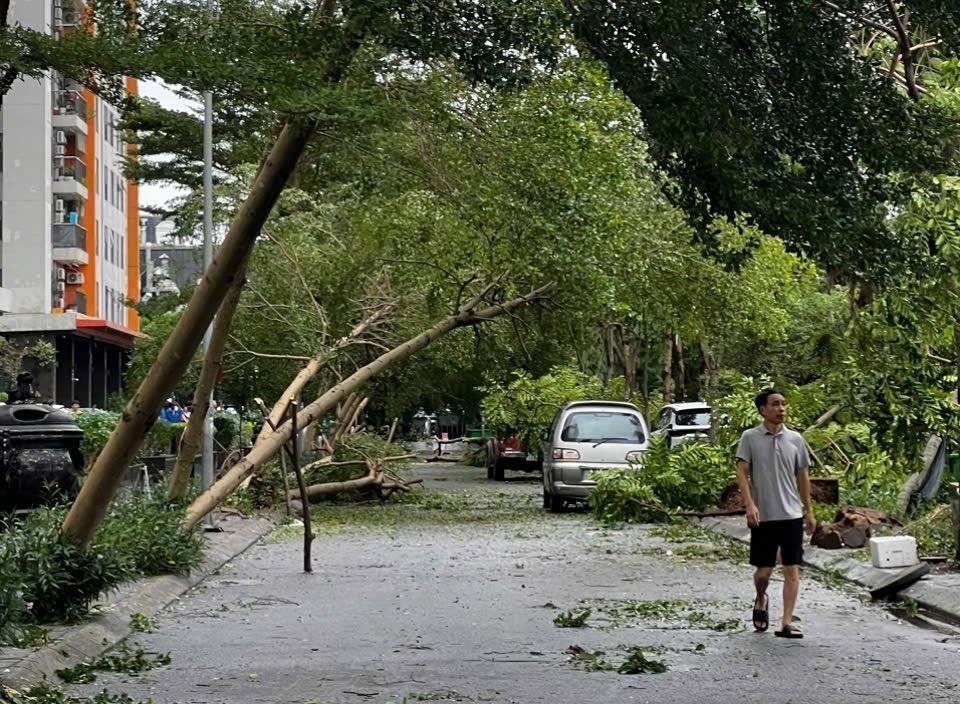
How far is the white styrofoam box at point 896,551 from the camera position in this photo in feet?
56.4

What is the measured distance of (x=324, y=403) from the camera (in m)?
25.1

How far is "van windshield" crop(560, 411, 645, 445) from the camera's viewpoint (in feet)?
109

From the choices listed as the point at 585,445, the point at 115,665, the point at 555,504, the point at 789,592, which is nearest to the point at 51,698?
the point at 115,665

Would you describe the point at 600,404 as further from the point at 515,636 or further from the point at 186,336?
the point at 186,336

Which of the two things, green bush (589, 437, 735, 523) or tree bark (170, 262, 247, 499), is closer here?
tree bark (170, 262, 247, 499)

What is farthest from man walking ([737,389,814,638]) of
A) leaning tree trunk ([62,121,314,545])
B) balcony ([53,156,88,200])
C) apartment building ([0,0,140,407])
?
balcony ([53,156,88,200])

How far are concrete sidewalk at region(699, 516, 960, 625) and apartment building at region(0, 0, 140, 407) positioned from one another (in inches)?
1287

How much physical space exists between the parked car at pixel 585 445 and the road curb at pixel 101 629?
11288 millimetres

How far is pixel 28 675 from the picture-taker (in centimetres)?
1043

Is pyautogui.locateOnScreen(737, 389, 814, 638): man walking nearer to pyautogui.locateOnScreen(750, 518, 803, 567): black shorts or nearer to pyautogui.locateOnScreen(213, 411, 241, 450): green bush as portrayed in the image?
pyautogui.locateOnScreen(750, 518, 803, 567): black shorts

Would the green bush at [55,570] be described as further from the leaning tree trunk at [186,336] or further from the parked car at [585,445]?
the parked car at [585,445]

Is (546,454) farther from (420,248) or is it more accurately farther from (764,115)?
(764,115)

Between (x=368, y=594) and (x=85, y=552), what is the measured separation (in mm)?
4123

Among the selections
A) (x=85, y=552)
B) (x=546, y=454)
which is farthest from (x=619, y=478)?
(x=85, y=552)
